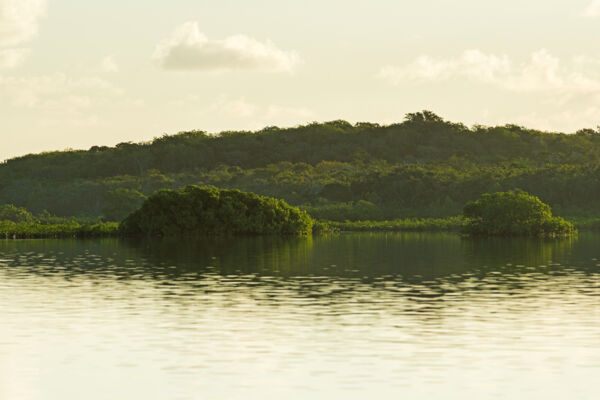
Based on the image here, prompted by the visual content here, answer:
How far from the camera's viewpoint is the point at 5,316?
26.5m

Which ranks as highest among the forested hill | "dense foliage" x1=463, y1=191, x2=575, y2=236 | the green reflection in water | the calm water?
the forested hill

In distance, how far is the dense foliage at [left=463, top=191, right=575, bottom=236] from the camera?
88500 millimetres

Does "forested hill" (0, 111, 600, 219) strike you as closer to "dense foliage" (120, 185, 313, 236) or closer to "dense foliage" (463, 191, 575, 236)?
"dense foliage" (120, 185, 313, 236)

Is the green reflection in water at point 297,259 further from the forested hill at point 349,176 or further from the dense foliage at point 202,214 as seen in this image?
the forested hill at point 349,176

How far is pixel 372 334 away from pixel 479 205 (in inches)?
2679

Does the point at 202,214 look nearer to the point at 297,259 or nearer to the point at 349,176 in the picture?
the point at 297,259

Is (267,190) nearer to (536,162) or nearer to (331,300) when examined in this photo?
(536,162)

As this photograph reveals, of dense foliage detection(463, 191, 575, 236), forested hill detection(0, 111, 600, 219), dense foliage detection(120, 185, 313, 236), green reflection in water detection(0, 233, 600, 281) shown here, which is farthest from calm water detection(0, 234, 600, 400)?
forested hill detection(0, 111, 600, 219)

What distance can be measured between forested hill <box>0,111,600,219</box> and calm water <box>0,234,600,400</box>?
86243 mm

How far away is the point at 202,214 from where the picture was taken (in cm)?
8806

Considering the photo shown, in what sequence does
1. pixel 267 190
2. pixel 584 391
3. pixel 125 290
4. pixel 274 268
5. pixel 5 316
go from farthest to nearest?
pixel 267 190 < pixel 274 268 < pixel 125 290 < pixel 5 316 < pixel 584 391

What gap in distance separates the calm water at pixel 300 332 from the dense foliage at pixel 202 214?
1704 inches

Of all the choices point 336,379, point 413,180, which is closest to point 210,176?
point 413,180

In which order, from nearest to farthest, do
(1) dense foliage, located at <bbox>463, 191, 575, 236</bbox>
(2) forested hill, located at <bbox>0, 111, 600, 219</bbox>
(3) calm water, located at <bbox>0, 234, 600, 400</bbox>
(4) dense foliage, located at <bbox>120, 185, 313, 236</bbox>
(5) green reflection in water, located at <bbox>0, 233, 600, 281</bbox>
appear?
(3) calm water, located at <bbox>0, 234, 600, 400</bbox> < (5) green reflection in water, located at <bbox>0, 233, 600, 281</bbox> < (4) dense foliage, located at <bbox>120, 185, 313, 236</bbox> < (1) dense foliage, located at <bbox>463, 191, 575, 236</bbox> < (2) forested hill, located at <bbox>0, 111, 600, 219</bbox>
